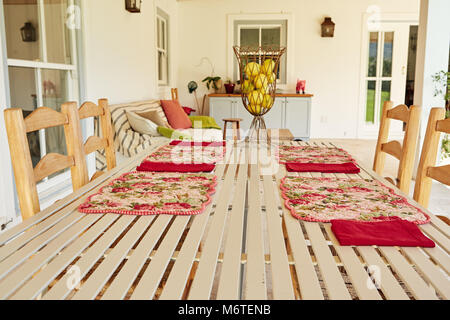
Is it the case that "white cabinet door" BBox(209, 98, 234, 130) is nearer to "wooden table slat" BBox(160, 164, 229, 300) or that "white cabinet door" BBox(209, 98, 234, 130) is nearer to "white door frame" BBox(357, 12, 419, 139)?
"white door frame" BBox(357, 12, 419, 139)

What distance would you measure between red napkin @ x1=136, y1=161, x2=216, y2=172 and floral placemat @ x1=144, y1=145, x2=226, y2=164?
0.06 metres

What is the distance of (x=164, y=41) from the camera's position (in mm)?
6680

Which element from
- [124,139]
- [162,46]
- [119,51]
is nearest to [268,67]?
[124,139]

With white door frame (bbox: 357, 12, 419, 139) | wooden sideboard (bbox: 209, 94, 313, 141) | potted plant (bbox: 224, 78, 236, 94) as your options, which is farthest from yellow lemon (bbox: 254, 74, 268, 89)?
white door frame (bbox: 357, 12, 419, 139)

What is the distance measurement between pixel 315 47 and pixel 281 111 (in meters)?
1.41

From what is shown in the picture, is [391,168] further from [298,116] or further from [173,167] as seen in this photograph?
[173,167]

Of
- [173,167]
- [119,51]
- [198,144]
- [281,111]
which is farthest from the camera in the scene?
[281,111]

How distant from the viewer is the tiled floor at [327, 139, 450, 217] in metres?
3.50

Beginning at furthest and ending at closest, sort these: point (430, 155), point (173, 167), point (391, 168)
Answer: point (391, 168), point (173, 167), point (430, 155)

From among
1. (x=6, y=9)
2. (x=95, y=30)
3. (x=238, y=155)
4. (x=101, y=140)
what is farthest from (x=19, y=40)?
(x=238, y=155)

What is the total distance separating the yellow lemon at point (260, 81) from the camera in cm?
185

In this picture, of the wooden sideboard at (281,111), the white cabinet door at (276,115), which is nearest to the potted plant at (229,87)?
the wooden sideboard at (281,111)

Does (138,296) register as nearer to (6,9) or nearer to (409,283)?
(409,283)

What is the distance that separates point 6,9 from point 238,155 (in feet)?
6.01
